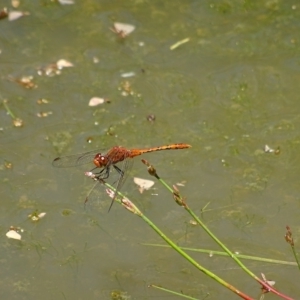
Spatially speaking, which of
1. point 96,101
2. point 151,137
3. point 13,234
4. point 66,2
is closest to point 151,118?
point 151,137

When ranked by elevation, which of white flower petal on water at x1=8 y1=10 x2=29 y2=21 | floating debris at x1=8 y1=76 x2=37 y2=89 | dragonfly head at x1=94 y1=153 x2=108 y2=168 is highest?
dragonfly head at x1=94 y1=153 x2=108 y2=168

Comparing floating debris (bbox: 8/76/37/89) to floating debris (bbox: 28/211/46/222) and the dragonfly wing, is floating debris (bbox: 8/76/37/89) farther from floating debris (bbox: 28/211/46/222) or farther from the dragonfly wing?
floating debris (bbox: 28/211/46/222)

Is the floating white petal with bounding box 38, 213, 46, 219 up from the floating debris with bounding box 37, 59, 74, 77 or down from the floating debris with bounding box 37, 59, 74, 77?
down

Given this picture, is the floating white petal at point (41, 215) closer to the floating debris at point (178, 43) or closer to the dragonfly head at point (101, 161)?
the dragonfly head at point (101, 161)

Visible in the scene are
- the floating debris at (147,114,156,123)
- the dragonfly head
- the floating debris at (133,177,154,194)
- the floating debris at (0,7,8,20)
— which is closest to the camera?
the dragonfly head

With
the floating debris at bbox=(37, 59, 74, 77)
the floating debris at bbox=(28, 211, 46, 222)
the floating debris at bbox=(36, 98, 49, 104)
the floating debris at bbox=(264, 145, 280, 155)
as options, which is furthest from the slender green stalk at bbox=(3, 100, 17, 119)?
the floating debris at bbox=(264, 145, 280, 155)

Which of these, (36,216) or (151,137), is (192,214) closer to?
(36,216)

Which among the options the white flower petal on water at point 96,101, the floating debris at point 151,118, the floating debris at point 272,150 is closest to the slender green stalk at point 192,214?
the floating debris at point 272,150
